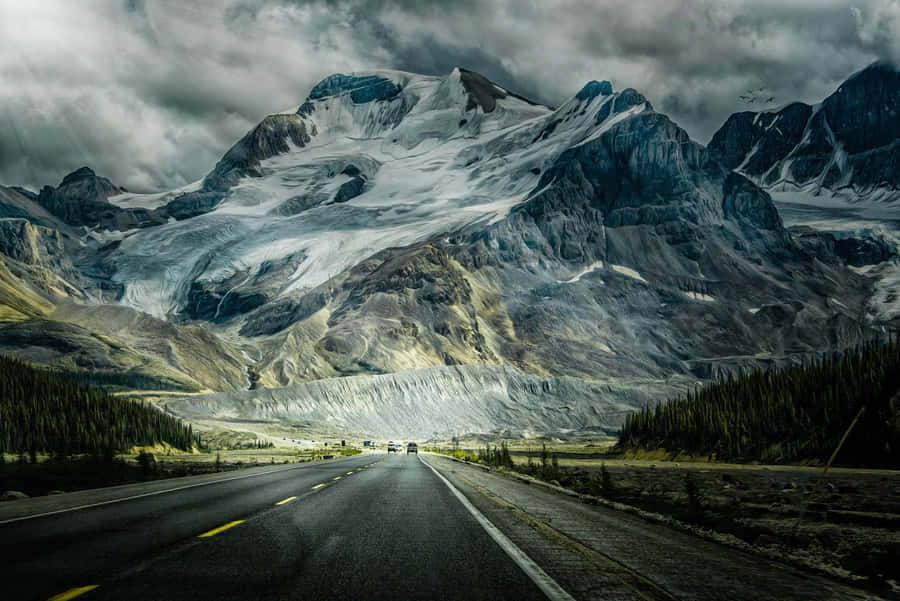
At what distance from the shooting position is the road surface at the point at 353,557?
6348 mm

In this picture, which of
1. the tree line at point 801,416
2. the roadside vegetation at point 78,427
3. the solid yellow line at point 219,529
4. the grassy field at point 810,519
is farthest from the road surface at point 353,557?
the tree line at point 801,416

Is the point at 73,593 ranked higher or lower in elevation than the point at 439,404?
lower

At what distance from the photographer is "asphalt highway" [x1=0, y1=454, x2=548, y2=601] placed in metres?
6.23

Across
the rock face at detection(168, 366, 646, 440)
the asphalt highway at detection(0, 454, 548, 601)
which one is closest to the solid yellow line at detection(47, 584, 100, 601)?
the asphalt highway at detection(0, 454, 548, 601)

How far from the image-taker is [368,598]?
19.9 feet

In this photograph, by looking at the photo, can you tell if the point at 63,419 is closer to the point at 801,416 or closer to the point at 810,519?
the point at 810,519

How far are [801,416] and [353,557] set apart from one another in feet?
166

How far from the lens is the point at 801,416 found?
5044 centimetres

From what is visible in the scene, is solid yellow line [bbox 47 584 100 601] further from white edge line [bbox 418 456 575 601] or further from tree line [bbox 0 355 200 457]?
tree line [bbox 0 355 200 457]

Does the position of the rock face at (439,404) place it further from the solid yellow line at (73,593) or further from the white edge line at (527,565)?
the solid yellow line at (73,593)

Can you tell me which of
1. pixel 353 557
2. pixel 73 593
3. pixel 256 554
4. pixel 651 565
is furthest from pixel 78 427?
pixel 651 565

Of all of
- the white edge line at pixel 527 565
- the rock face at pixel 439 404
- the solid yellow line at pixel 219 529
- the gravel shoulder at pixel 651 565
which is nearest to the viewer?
the white edge line at pixel 527 565

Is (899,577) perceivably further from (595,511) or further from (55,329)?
(55,329)

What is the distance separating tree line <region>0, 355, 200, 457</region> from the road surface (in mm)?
40010
